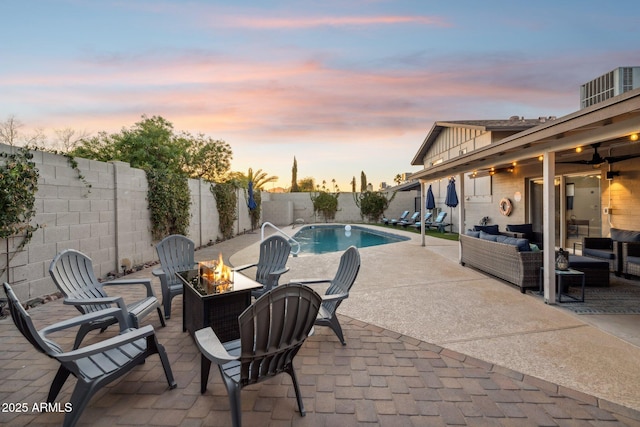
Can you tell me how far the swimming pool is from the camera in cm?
1254

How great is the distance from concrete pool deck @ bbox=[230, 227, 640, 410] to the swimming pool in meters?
5.87

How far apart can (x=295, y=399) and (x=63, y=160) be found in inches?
220

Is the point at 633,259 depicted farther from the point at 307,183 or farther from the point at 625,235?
the point at 307,183

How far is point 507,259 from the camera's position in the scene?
541 centimetres

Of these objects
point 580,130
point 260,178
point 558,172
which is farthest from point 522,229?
point 260,178

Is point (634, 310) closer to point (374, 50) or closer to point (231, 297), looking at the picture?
point (231, 297)

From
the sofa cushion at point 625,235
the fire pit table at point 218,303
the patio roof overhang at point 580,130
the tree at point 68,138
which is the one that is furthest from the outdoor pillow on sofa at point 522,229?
the tree at point 68,138

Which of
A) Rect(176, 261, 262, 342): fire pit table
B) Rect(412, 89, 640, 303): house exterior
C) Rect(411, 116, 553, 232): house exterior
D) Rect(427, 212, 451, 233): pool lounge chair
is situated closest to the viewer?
Rect(176, 261, 262, 342): fire pit table

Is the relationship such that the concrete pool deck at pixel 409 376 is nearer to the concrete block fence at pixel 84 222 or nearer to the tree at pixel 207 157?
the concrete block fence at pixel 84 222

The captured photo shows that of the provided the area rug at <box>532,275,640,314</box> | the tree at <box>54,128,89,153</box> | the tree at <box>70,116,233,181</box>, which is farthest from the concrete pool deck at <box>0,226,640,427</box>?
the tree at <box>54,128,89,153</box>

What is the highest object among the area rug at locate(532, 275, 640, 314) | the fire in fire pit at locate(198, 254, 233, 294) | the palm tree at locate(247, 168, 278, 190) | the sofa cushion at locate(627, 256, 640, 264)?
the palm tree at locate(247, 168, 278, 190)

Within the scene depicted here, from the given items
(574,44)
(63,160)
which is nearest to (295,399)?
(63,160)

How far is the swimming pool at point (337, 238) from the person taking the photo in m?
12.5

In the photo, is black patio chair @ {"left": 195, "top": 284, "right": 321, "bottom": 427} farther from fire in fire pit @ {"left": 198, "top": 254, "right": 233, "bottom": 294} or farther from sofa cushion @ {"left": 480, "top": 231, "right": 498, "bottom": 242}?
sofa cushion @ {"left": 480, "top": 231, "right": 498, "bottom": 242}
